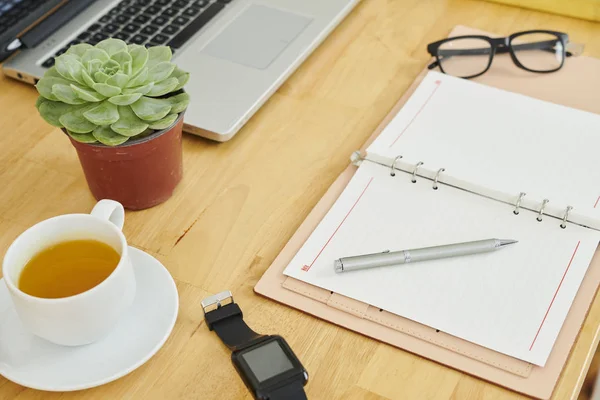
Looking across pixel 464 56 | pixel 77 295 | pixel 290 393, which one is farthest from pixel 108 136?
pixel 464 56

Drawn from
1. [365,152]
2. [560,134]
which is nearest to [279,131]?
[365,152]

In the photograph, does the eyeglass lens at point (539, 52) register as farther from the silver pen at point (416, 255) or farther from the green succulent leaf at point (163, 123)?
the green succulent leaf at point (163, 123)

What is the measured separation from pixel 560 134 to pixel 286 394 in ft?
1.65

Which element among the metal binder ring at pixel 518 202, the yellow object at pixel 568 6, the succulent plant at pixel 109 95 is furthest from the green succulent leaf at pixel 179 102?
the yellow object at pixel 568 6

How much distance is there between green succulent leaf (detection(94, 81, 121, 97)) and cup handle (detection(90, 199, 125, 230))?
11cm

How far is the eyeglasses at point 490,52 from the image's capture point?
1025 mm

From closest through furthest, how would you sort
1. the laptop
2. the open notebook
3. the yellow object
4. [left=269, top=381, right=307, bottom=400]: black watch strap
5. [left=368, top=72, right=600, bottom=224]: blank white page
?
[left=269, top=381, right=307, bottom=400]: black watch strap < the open notebook < [left=368, top=72, right=600, bottom=224]: blank white page < the laptop < the yellow object

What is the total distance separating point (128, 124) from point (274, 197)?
0.20 meters

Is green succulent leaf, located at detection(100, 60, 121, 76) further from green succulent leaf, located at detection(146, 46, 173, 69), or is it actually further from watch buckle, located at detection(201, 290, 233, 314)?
watch buckle, located at detection(201, 290, 233, 314)

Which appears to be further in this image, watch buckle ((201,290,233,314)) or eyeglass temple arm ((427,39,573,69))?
eyeglass temple arm ((427,39,573,69))

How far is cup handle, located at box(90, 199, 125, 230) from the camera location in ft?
2.23

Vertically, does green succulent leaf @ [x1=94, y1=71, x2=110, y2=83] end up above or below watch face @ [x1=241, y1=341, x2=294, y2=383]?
above

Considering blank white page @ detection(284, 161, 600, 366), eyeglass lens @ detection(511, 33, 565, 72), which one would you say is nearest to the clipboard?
blank white page @ detection(284, 161, 600, 366)

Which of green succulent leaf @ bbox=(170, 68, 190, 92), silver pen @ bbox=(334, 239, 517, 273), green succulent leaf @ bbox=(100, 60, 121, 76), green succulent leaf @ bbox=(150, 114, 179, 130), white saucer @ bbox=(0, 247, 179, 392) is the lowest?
white saucer @ bbox=(0, 247, 179, 392)
